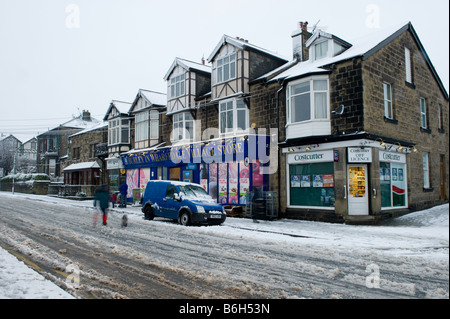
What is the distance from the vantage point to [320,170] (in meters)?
16.0

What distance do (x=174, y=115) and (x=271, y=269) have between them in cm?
1906

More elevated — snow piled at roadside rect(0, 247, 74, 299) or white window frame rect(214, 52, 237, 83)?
white window frame rect(214, 52, 237, 83)

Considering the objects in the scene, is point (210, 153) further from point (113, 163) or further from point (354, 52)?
point (113, 163)

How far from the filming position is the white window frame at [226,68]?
20.3 meters

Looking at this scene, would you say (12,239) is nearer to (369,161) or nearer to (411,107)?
(369,161)

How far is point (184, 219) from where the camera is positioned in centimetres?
1375

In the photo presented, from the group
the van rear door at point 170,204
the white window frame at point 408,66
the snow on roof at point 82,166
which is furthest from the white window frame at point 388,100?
the snow on roof at point 82,166

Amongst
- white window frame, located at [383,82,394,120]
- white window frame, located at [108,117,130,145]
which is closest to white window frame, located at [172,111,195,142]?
white window frame, located at [108,117,130,145]

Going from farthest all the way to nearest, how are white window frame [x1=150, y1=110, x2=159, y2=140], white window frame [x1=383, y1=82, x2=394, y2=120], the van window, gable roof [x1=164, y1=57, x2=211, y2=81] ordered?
white window frame [x1=150, y1=110, x2=159, y2=140]
gable roof [x1=164, y1=57, x2=211, y2=81]
white window frame [x1=383, y1=82, x2=394, y2=120]
the van window

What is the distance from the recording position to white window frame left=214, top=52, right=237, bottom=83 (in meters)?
20.3

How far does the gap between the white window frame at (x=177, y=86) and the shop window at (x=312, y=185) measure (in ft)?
34.9

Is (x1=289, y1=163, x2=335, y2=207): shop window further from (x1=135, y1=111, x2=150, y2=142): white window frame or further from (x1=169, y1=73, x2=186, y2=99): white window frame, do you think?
(x1=135, y1=111, x2=150, y2=142): white window frame

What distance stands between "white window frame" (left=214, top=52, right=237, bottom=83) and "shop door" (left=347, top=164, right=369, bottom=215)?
29.5 ft

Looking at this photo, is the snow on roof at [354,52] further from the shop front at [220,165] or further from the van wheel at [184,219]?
the van wheel at [184,219]
